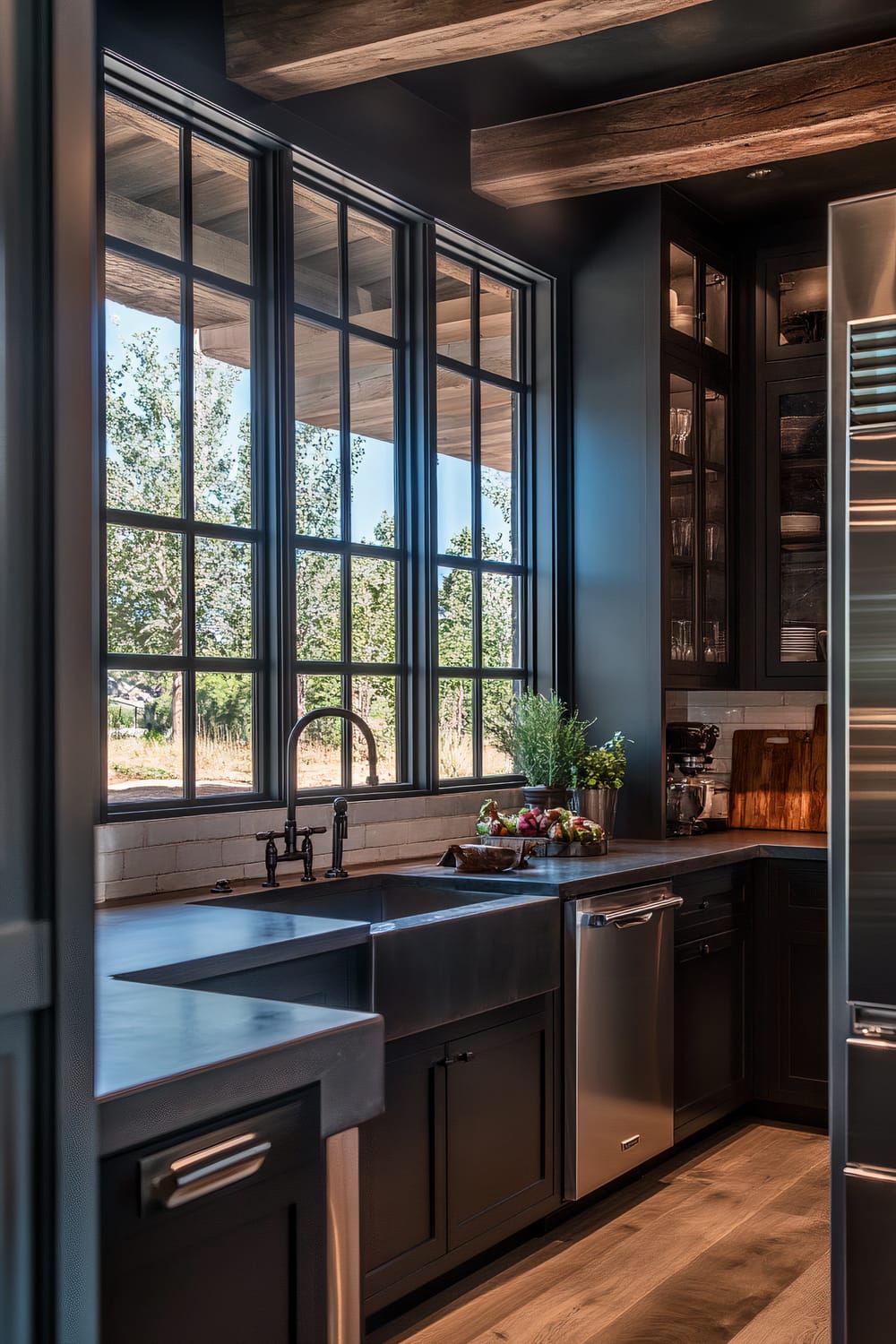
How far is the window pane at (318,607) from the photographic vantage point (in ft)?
11.9

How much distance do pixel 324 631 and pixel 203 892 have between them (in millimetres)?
926

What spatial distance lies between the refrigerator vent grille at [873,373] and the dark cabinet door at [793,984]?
6.90 feet

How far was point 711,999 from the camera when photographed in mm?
4188

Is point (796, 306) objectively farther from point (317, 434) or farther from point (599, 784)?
point (317, 434)

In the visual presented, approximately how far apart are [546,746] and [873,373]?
2.00 meters

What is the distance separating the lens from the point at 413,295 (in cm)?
409

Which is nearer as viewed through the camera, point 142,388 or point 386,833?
point 142,388

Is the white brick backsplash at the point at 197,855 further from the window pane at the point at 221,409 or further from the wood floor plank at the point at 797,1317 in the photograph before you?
the wood floor plank at the point at 797,1317

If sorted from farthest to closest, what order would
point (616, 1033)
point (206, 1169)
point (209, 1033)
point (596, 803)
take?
1. point (596, 803)
2. point (616, 1033)
3. point (209, 1033)
4. point (206, 1169)

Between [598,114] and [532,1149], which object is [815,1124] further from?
[598,114]

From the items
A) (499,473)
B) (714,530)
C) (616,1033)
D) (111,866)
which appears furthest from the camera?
(714,530)

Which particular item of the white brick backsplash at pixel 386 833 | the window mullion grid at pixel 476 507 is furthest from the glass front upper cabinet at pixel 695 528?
the white brick backsplash at pixel 386 833

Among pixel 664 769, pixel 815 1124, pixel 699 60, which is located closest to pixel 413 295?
pixel 699 60

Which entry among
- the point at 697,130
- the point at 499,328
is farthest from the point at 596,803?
the point at 697,130
